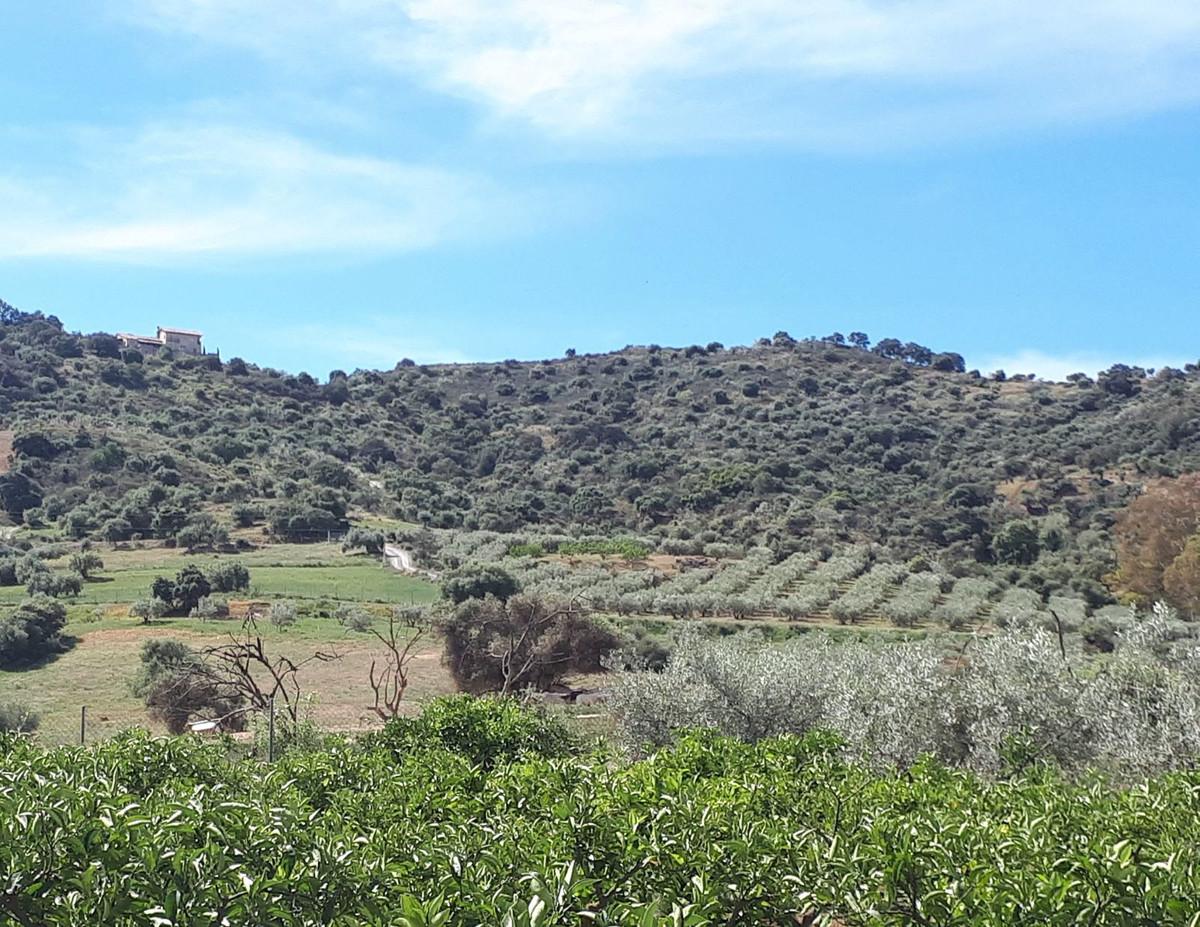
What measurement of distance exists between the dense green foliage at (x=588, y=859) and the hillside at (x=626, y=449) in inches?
1599

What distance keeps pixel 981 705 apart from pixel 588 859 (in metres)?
9.51

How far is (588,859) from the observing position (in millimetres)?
4266

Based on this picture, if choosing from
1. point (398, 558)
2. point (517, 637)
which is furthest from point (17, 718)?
point (398, 558)

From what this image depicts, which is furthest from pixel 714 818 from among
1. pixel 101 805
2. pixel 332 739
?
pixel 332 739

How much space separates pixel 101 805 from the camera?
4070 millimetres

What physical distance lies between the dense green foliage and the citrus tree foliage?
20.2 ft

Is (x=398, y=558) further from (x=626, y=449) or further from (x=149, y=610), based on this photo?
(x=626, y=449)

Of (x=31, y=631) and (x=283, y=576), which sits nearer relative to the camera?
(x=31, y=631)

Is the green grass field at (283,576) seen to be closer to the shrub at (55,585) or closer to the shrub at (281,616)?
the shrub at (55,585)

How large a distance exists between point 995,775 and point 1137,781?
1.55 m

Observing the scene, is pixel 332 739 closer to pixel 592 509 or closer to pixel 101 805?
pixel 101 805

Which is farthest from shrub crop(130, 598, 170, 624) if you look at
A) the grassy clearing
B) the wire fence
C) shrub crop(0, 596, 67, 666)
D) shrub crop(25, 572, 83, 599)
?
the wire fence

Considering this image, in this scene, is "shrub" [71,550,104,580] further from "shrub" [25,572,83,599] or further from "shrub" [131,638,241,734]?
"shrub" [131,638,241,734]

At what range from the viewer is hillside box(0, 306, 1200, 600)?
183 ft
